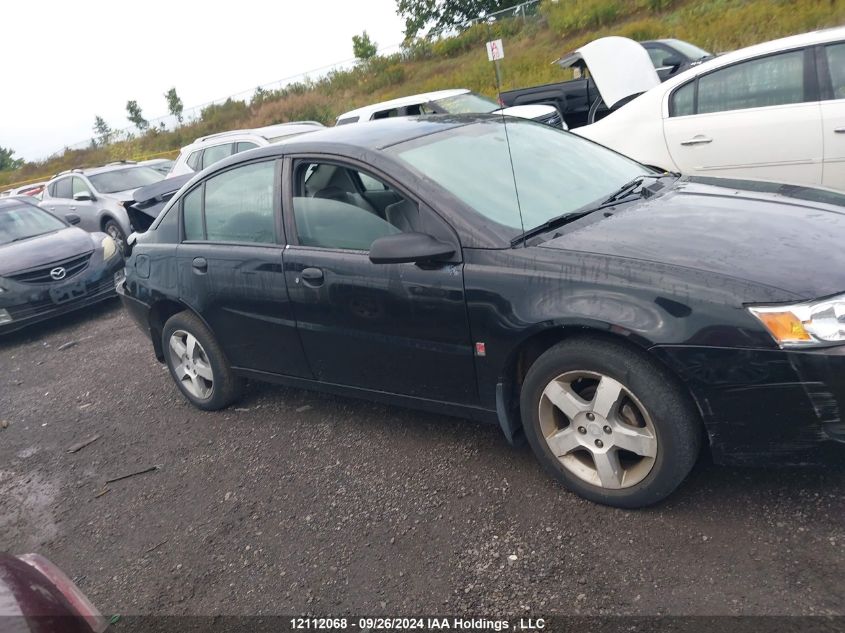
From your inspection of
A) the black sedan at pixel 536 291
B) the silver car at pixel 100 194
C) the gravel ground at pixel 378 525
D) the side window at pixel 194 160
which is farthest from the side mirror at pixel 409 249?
the silver car at pixel 100 194

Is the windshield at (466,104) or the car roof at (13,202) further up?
the car roof at (13,202)

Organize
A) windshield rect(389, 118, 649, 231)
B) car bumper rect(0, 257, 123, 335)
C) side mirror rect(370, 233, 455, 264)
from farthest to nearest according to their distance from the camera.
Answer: car bumper rect(0, 257, 123, 335) → windshield rect(389, 118, 649, 231) → side mirror rect(370, 233, 455, 264)

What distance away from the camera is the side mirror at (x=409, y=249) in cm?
313

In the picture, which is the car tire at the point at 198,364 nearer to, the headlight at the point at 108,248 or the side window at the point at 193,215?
the side window at the point at 193,215

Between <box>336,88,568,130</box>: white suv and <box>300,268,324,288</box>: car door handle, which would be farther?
<box>336,88,568,130</box>: white suv

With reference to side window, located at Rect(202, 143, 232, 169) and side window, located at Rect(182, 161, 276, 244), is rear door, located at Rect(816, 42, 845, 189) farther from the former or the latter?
side window, located at Rect(202, 143, 232, 169)

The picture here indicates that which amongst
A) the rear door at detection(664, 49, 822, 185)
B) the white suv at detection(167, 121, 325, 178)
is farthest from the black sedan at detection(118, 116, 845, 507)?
the white suv at detection(167, 121, 325, 178)

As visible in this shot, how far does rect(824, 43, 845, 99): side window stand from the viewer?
5.37 metres

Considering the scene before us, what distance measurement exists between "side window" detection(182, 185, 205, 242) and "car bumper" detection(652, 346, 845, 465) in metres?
3.00

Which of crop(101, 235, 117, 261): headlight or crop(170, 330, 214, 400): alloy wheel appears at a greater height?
crop(101, 235, 117, 261): headlight

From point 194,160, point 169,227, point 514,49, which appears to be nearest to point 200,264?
point 169,227

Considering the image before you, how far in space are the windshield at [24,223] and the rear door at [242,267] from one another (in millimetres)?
5463

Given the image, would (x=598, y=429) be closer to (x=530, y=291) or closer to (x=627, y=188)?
(x=530, y=291)

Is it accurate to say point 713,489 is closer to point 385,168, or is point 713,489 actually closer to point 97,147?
point 385,168
